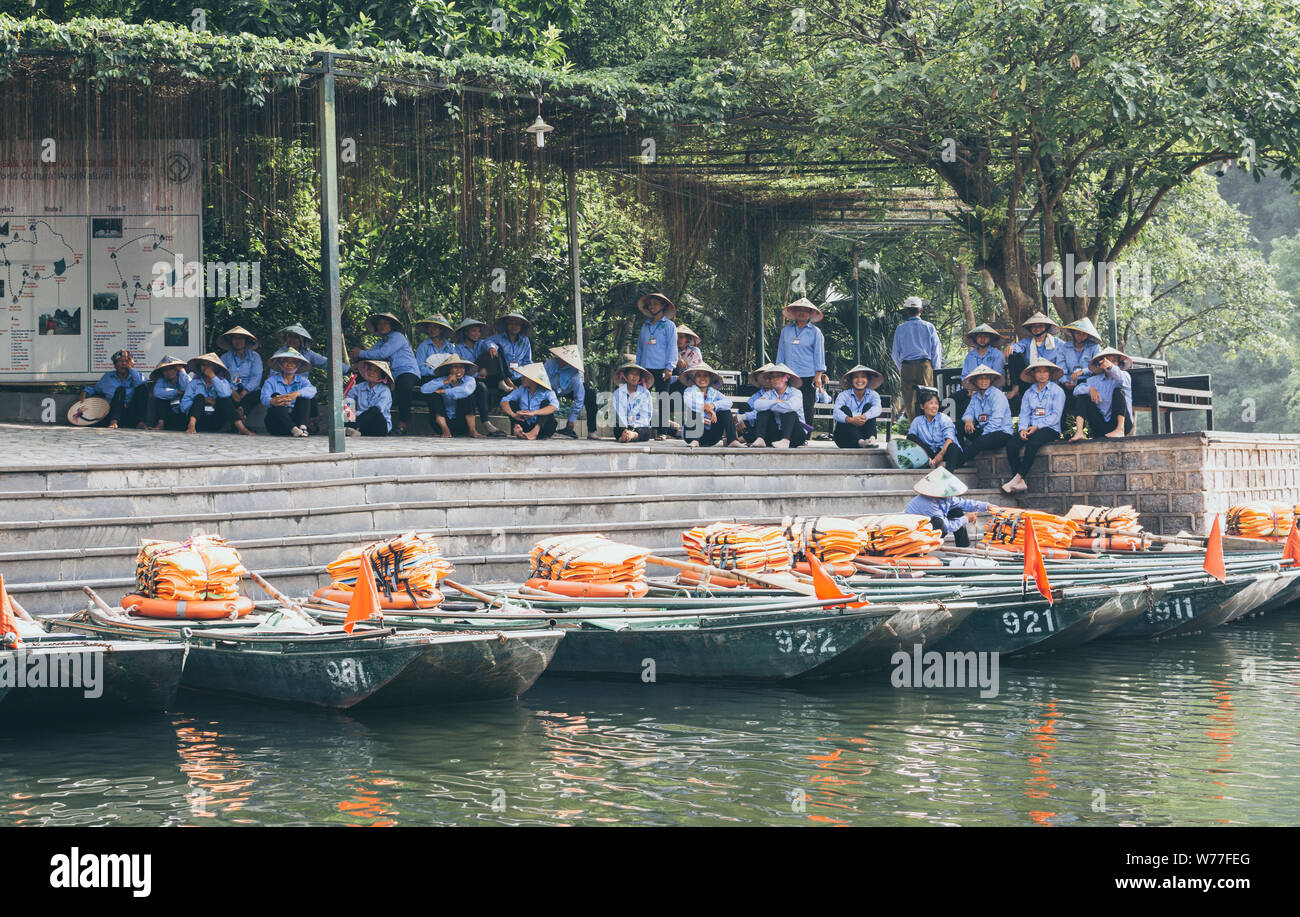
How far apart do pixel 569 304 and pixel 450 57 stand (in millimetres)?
7287

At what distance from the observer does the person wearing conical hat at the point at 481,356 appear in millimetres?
15359

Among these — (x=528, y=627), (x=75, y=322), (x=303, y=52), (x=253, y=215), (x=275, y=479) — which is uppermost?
(x=303, y=52)

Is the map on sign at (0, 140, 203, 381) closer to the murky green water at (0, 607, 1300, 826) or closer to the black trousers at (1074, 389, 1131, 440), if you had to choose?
the murky green water at (0, 607, 1300, 826)

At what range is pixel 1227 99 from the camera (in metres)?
15.1

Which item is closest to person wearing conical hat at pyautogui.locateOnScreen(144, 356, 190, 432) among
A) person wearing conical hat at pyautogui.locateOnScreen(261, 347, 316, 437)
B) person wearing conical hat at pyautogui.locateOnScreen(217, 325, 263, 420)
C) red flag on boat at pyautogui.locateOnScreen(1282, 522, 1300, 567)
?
person wearing conical hat at pyautogui.locateOnScreen(217, 325, 263, 420)

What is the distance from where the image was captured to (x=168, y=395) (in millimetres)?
14016

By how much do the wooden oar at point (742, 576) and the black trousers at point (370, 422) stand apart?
4511 millimetres

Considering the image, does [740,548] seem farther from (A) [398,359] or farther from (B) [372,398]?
(A) [398,359]

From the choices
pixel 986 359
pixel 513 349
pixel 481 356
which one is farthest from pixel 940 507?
pixel 481 356

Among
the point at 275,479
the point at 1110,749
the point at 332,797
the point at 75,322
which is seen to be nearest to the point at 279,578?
the point at 275,479

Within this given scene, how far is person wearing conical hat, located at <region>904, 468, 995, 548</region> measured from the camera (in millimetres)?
13117

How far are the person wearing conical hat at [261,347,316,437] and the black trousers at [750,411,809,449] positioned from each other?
4.55 m

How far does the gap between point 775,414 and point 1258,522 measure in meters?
5.02

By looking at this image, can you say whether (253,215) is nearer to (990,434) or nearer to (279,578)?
(279,578)
